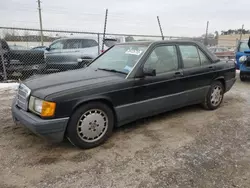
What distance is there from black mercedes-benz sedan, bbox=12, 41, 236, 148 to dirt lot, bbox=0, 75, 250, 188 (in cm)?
31

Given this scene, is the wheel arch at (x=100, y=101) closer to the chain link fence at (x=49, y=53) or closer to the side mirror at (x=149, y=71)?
the side mirror at (x=149, y=71)

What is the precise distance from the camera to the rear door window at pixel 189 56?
4.65 m

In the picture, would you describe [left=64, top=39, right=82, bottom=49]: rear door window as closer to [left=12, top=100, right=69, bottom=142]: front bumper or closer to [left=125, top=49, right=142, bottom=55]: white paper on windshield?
[left=125, top=49, right=142, bottom=55]: white paper on windshield

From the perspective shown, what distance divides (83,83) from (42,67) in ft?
21.9

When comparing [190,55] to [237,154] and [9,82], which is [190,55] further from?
[9,82]

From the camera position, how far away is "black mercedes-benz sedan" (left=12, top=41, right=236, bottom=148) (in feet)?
10.7

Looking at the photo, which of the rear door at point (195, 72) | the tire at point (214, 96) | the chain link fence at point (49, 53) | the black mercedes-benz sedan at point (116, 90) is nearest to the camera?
the black mercedes-benz sedan at point (116, 90)

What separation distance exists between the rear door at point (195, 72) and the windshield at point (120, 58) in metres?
0.98

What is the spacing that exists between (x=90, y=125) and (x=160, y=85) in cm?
145

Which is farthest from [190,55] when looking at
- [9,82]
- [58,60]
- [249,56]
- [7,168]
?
[58,60]

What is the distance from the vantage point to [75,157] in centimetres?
330

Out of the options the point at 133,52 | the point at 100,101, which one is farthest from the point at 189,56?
the point at 100,101

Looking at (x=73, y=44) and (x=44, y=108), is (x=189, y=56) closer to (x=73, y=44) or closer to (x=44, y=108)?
(x=44, y=108)

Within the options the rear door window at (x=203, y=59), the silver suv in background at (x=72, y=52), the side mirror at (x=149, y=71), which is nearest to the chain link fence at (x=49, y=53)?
the silver suv in background at (x=72, y=52)
